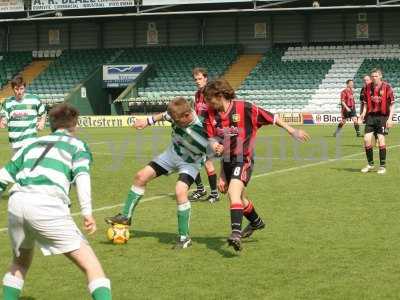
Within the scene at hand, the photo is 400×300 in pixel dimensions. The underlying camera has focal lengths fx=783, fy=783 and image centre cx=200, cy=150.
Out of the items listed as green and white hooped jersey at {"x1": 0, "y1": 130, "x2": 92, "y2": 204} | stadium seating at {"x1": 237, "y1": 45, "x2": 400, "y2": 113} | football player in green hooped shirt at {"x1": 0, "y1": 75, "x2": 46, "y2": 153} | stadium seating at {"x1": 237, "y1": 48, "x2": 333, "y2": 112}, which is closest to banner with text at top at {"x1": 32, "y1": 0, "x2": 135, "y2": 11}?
stadium seating at {"x1": 237, "y1": 48, "x2": 333, "y2": 112}

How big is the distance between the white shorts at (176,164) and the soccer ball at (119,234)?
86cm

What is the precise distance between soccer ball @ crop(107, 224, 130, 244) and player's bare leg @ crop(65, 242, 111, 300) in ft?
11.4

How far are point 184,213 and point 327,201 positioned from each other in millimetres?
4038

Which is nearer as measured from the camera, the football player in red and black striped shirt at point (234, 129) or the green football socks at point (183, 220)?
the football player in red and black striped shirt at point (234, 129)

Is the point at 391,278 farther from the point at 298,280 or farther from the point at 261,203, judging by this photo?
the point at 261,203

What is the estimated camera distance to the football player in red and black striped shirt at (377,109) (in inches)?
628

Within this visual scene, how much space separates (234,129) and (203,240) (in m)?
1.48

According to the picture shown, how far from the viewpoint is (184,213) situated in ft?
29.0

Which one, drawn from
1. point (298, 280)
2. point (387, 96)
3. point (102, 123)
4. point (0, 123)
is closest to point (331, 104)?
point (102, 123)

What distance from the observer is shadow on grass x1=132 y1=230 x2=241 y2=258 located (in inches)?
334

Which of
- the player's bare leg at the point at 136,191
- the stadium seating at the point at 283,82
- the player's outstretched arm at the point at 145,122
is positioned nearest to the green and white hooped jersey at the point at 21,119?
the player's outstretched arm at the point at 145,122

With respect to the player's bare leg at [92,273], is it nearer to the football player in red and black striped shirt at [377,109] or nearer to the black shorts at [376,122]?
the football player in red and black striped shirt at [377,109]

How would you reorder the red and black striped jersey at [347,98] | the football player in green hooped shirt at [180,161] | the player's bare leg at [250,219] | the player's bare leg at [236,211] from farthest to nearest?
1. the red and black striped jersey at [347,98]
2. the football player in green hooped shirt at [180,161]
3. the player's bare leg at [250,219]
4. the player's bare leg at [236,211]

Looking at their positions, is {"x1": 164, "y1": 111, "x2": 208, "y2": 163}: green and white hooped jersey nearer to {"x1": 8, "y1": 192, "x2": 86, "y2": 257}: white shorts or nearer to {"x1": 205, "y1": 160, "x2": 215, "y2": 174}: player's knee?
{"x1": 205, "y1": 160, "x2": 215, "y2": 174}: player's knee
